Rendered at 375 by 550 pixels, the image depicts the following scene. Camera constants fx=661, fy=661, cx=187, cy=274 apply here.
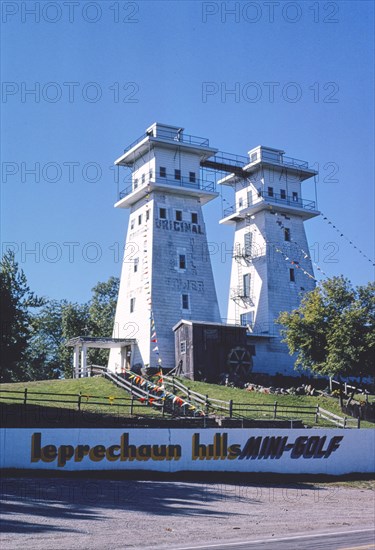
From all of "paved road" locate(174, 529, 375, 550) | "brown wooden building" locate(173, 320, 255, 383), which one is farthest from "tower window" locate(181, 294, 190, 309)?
"paved road" locate(174, 529, 375, 550)

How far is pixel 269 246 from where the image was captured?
189 feet

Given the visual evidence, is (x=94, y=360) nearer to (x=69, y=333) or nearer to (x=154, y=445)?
(x=69, y=333)

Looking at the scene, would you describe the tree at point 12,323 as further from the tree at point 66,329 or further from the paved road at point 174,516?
the tree at point 66,329

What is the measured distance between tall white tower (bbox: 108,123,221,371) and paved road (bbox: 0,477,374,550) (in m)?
26.7

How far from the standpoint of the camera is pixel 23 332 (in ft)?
123

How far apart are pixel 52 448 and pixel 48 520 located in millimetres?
6960

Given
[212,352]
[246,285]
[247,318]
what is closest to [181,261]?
[212,352]

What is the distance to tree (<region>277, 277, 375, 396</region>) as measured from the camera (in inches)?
1603

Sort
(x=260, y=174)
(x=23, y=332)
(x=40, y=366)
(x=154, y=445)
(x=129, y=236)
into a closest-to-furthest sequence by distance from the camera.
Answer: (x=154, y=445) < (x=23, y=332) < (x=129, y=236) < (x=260, y=174) < (x=40, y=366)

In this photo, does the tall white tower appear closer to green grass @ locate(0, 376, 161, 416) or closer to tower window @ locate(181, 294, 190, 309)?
tower window @ locate(181, 294, 190, 309)

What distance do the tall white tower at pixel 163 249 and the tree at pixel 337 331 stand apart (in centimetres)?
980

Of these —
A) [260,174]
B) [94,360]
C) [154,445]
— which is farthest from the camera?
[94,360]

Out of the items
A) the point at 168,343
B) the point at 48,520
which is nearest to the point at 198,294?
the point at 168,343

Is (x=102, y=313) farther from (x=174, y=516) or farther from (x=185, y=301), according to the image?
(x=174, y=516)
